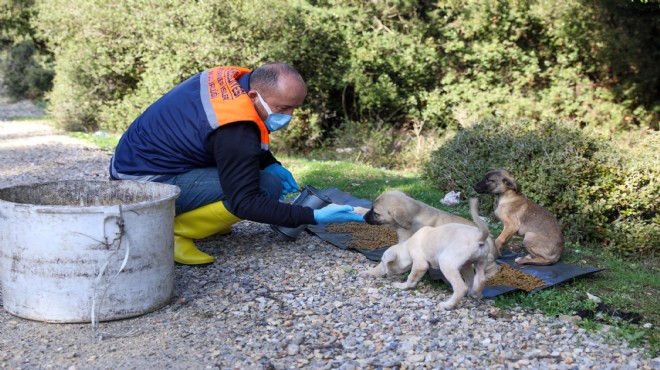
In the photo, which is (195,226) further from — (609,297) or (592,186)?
(592,186)

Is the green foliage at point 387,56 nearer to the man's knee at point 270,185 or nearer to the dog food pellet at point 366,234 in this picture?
the dog food pellet at point 366,234

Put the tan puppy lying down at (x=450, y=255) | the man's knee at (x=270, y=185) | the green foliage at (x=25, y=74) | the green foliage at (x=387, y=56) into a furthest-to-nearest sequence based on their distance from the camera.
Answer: the green foliage at (x=25, y=74), the green foliage at (x=387, y=56), the man's knee at (x=270, y=185), the tan puppy lying down at (x=450, y=255)

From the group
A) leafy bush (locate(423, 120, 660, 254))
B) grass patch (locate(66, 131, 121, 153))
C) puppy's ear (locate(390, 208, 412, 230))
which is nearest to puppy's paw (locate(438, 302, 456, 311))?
puppy's ear (locate(390, 208, 412, 230))

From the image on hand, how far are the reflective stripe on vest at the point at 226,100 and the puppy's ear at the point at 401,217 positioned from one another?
1.25 metres

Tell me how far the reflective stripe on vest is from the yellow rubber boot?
2.25ft

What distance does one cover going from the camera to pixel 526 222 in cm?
625

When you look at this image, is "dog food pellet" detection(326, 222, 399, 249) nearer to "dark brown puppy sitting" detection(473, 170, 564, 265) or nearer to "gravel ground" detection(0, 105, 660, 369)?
"gravel ground" detection(0, 105, 660, 369)

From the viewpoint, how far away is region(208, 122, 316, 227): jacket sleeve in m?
5.10

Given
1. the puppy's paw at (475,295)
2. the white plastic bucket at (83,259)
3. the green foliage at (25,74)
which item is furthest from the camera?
the green foliage at (25,74)

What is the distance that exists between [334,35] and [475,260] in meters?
11.6

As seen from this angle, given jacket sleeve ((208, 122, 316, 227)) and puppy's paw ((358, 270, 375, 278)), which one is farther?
puppy's paw ((358, 270, 375, 278))

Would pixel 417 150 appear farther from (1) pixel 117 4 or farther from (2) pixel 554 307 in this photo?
(2) pixel 554 307

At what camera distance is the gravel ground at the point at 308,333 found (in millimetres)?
4016

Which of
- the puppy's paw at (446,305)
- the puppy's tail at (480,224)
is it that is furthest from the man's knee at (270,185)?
the puppy's paw at (446,305)
